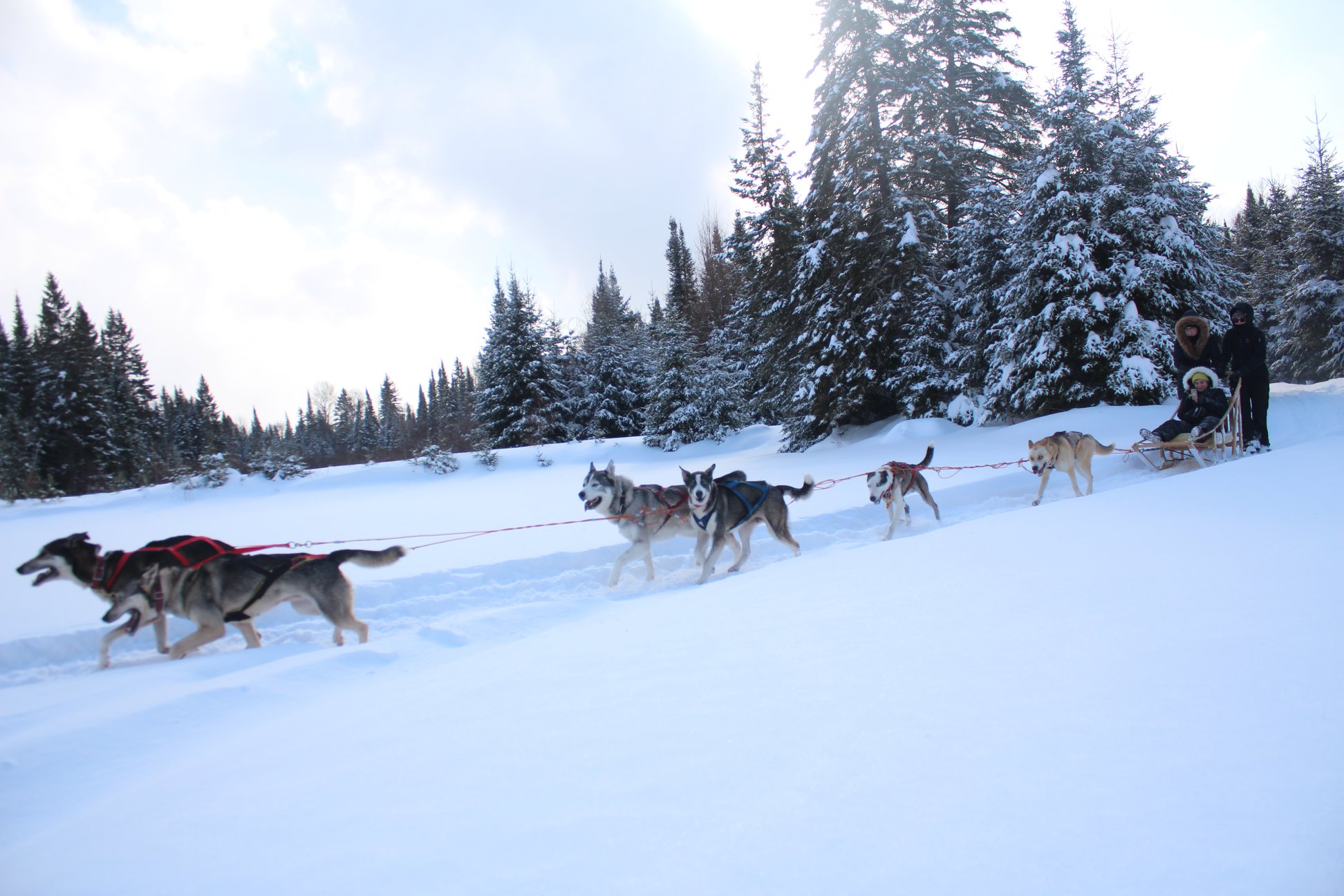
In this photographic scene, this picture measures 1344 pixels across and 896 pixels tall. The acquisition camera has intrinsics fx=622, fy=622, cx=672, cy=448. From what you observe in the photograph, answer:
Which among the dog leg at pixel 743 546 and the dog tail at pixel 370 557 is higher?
the dog tail at pixel 370 557

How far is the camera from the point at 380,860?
167 cm

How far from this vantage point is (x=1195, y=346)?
918cm

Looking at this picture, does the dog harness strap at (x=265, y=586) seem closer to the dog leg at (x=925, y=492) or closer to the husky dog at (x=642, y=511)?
the husky dog at (x=642, y=511)

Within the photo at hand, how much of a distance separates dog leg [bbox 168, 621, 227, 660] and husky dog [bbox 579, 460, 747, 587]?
10.6 feet

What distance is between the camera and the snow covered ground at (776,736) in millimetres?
1513

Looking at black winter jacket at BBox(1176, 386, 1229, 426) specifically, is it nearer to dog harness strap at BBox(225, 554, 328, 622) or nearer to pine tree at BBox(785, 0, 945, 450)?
pine tree at BBox(785, 0, 945, 450)

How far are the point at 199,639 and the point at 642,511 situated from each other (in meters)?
3.93

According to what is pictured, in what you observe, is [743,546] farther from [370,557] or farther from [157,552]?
[157,552]

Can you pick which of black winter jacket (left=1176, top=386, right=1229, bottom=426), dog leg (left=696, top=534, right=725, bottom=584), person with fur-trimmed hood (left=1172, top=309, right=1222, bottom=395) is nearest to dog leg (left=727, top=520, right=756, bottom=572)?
dog leg (left=696, top=534, right=725, bottom=584)

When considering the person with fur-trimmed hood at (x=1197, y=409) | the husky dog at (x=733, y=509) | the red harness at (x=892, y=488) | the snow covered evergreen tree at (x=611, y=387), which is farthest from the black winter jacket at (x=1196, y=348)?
the snow covered evergreen tree at (x=611, y=387)

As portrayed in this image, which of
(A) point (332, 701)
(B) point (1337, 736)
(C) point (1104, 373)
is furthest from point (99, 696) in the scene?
(C) point (1104, 373)

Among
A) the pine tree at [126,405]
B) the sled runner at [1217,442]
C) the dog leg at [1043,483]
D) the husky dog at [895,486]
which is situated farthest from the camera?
the pine tree at [126,405]

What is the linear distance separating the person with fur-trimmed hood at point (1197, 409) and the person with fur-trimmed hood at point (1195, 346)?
5.7 inches

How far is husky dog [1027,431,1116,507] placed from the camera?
8.10 m
